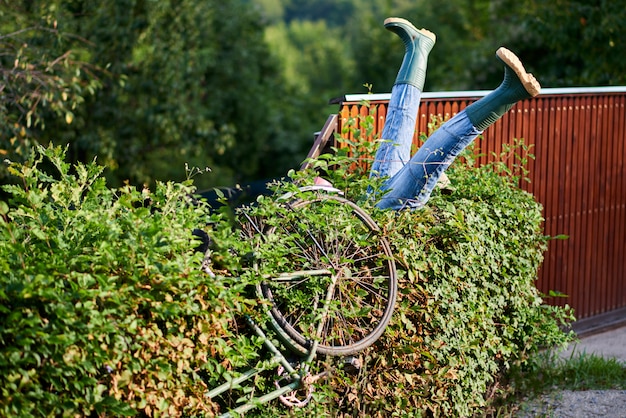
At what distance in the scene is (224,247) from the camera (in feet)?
12.0

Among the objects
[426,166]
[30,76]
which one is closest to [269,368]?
[426,166]

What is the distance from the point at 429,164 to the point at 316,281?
111cm

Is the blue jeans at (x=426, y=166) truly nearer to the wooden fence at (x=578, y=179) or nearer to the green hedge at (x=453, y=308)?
the green hedge at (x=453, y=308)

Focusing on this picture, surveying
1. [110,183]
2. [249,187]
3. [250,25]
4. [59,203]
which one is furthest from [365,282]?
[250,25]

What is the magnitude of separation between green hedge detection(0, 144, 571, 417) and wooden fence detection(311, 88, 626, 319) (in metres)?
1.90

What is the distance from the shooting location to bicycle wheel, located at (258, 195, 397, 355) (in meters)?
3.88

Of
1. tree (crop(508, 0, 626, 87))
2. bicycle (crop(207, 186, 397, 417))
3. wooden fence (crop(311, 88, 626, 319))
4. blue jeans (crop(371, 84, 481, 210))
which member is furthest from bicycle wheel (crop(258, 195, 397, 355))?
tree (crop(508, 0, 626, 87))

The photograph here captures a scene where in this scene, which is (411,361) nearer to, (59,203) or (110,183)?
(59,203)

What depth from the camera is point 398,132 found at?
5121mm

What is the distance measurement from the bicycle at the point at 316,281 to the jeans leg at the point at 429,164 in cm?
51

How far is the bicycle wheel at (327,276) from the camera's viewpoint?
3879 mm

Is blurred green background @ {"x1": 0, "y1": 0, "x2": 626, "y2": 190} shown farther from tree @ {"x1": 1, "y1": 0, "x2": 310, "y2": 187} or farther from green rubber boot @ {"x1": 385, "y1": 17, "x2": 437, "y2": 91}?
green rubber boot @ {"x1": 385, "y1": 17, "x2": 437, "y2": 91}

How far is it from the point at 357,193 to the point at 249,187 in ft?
14.3

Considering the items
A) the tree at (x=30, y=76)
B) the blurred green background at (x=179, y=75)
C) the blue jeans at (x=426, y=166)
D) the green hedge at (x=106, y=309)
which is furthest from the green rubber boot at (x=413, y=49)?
the tree at (x=30, y=76)
